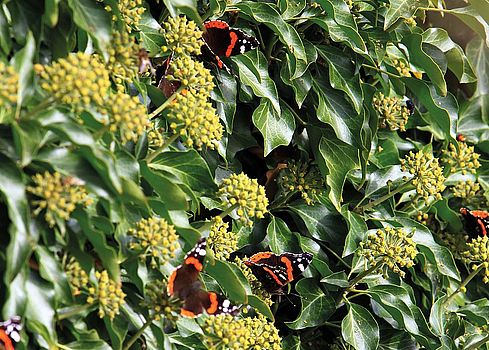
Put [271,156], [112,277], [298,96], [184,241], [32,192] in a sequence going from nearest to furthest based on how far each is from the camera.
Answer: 1. [32,192]
2. [112,277]
3. [184,241]
4. [298,96]
5. [271,156]

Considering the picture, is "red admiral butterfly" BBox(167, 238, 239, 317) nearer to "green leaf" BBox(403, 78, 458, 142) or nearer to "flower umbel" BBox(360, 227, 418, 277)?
"flower umbel" BBox(360, 227, 418, 277)

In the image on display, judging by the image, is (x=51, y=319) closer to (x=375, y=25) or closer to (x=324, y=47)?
(x=324, y=47)

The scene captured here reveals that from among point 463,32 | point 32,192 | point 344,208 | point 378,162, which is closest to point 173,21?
point 32,192

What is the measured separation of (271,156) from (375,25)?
45 centimetres

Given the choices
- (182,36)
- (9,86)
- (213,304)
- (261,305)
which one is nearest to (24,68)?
(9,86)

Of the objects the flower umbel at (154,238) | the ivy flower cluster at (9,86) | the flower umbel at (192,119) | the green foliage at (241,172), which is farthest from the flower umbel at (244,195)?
the ivy flower cluster at (9,86)

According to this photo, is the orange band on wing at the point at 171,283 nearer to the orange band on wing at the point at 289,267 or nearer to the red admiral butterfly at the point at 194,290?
the red admiral butterfly at the point at 194,290

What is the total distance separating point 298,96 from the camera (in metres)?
1.89

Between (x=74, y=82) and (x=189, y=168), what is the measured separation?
474mm

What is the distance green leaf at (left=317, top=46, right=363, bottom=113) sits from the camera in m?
1.90

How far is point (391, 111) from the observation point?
2047mm

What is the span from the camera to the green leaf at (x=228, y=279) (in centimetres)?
147

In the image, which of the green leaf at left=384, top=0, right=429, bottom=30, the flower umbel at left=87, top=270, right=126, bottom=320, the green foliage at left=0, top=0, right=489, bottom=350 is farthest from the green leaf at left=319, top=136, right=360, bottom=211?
the flower umbel at left=87, top=270, right=126, bottom=320

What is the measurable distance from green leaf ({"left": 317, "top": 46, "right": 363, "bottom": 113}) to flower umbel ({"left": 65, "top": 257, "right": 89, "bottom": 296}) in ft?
2.89
